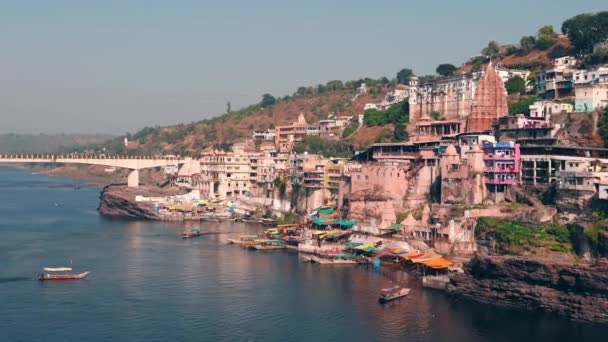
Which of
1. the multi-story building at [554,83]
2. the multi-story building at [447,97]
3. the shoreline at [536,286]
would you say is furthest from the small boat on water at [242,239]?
the multi-story building at [554,83]

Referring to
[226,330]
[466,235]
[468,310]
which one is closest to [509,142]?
[466,235]

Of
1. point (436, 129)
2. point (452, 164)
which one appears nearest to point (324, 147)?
point (436, 129)

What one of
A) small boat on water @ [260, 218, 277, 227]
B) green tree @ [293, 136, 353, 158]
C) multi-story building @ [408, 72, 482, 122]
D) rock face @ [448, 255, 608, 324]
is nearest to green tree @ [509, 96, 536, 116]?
multi-story building @ [408, 72, 482, 122]

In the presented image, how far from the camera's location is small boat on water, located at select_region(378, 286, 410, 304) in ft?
108

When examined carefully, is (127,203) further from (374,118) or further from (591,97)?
(591,97)

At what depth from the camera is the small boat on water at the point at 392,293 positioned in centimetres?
3287

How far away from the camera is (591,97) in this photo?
47.4m

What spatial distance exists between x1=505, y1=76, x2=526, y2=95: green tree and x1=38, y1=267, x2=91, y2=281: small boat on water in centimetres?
3335

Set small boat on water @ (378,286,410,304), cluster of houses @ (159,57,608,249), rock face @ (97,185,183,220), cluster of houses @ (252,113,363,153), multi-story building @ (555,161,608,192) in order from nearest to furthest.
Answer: small boat on water @ (378,286,410,304) → multi-story building @ (555,161,608,192) → cluster of houses @ (159,57,608,249) → rock face @ (97,185,183,220) → cluster of houses @ (252,113,363,153)

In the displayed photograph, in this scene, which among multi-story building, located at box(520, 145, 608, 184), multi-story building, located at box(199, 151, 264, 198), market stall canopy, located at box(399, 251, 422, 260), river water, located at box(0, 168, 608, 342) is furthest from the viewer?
multi-story building, located at box(199, 151, 264, 198)

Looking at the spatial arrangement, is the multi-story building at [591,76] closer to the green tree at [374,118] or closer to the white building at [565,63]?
the white building at [565,63]

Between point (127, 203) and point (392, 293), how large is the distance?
33694mm

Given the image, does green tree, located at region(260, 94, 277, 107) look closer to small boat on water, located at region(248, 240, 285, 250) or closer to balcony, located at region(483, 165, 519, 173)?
small boat on water, located at region(248, 240, 285, 250)

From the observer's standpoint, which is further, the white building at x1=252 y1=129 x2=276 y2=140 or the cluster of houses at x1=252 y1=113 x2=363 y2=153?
the white building at x1=252 y1=129 x2=276 y2=140
